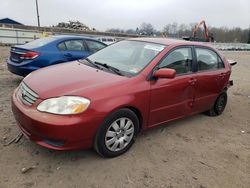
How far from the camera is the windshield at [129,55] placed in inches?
150

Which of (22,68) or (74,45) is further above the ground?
(74,45)

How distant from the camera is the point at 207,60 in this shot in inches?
191

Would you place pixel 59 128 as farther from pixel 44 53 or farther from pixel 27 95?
pixel 44 53

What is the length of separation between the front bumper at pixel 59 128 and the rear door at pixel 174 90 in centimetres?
105

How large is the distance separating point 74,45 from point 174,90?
4072mm

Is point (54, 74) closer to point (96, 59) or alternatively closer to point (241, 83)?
point (96, 59)

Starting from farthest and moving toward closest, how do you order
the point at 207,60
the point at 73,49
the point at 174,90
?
the point at 73,49, the point at 207,60, the point at 174,90

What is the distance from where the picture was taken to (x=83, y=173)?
10.0 ft

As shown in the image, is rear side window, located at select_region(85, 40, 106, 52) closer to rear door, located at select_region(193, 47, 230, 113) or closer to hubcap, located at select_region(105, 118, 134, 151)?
rear door, located at select_region(193, 47, 230, 113)

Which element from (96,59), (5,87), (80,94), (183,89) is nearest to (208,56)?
(183,89)

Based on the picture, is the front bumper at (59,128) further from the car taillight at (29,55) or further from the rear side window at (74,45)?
the rear side window at (74,45)

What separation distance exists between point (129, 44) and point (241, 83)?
6.53 m

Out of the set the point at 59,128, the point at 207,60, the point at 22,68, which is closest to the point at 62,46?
the point at 22,68

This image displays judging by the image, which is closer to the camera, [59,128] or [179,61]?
[59,128]
